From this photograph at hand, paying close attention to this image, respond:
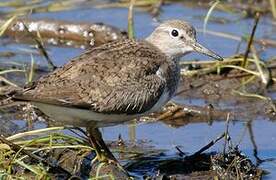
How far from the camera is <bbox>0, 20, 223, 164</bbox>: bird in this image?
268 inches

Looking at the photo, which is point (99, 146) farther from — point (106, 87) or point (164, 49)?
point (164, 49)

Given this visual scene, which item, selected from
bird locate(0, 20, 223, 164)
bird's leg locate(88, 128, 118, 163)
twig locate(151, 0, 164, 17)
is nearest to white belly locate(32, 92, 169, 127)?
bird locate(0, 20, 223, 164)

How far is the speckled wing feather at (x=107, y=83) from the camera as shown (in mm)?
6793

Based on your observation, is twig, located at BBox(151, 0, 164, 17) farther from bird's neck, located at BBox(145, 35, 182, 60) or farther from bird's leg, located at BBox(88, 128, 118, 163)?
bird's leg, located at BBox(88, 128, 118, 163)

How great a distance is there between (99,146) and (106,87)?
1.60 ft

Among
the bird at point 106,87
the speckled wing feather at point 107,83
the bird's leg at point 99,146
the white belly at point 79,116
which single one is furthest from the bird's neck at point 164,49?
the bird's leg at point 99,146

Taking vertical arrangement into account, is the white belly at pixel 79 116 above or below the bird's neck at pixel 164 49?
below

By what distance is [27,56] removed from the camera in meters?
10.1

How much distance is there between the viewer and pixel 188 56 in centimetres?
1002

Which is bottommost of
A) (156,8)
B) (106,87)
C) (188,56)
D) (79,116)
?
(188,56)

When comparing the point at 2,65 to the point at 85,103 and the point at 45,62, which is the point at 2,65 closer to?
the point at 45,62

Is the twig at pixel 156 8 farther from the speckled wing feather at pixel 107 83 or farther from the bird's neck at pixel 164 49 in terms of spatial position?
the speckled wing feather at pixel 107 83

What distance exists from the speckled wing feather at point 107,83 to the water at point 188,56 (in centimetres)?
70

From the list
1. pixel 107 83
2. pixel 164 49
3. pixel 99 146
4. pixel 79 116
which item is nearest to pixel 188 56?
pixel 164 49
